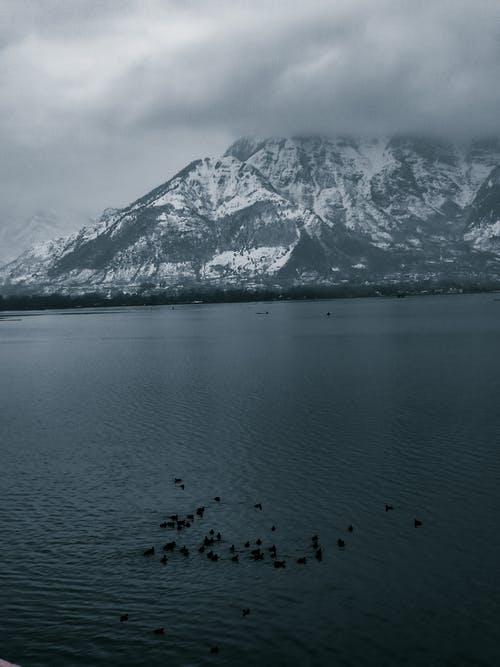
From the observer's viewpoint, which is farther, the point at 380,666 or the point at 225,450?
the point at 225,450

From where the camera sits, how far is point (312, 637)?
3472 centimetres

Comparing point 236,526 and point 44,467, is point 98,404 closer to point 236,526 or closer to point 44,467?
point 44,467

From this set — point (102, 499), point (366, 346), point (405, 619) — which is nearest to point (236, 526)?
point (102, 499)

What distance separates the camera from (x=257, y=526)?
50156 mm

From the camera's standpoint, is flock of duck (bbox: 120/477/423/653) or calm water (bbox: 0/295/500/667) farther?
flock of duck (bbox: 120/477/423/653)

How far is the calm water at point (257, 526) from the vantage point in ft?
115

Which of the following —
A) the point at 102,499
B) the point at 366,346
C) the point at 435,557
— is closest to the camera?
→ the point at 435,557

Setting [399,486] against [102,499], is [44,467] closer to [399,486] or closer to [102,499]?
[102,499]

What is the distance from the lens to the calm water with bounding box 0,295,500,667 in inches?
1375

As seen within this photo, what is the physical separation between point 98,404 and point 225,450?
3771 centimetres

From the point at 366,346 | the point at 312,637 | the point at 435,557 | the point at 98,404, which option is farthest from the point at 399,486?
the point at 366,346

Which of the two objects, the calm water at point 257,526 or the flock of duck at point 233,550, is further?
the flock of duck at point 233,550

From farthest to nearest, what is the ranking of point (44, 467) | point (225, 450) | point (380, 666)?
point (225, 450) < point (44, 467) < point (380, 666)

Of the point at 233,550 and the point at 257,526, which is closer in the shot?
the point at 233,550
